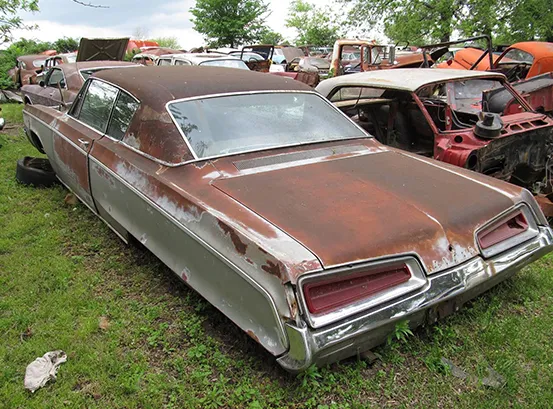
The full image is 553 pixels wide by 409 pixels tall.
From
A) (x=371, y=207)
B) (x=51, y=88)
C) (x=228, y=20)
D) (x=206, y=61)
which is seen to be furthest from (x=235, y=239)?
(x=228, y=20)

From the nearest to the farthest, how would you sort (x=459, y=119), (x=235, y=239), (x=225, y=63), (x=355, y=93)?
(x=235, y=239) < (x=459, y=119) < (x=355, y=93) < (x=225, y=63)

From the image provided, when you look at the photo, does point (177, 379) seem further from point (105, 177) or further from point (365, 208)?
point (105, 177)

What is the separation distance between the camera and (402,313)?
2111 millimetres

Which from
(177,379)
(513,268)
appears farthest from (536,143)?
(177,379)

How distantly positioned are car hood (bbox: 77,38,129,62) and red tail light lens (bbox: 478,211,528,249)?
9371 millimetres

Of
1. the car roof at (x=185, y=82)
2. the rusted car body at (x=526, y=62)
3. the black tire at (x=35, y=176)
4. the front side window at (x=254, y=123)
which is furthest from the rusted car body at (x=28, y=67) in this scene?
the rusted car body at (x=526, y=62)

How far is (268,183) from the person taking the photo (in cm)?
262

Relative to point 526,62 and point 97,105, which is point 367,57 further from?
point 97,105

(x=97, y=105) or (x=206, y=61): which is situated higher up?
(x=206, y=61)

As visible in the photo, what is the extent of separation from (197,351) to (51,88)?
23.3ft

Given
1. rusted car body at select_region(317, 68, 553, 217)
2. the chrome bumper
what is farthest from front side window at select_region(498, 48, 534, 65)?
the chrome bumper

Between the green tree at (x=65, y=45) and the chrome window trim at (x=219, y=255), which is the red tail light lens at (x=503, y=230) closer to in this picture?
the chrome window trim at (x=219, y=255)

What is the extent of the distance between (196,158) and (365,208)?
114 cm

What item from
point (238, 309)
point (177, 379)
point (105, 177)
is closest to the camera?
point (238, 309)
